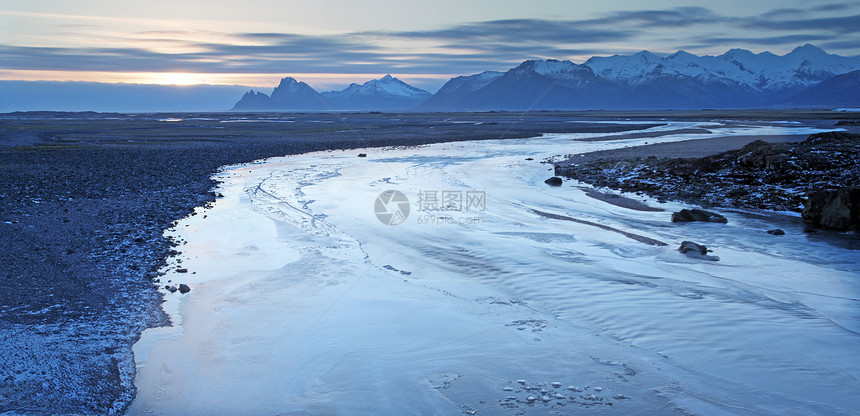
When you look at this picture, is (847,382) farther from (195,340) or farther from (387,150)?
(387,150)

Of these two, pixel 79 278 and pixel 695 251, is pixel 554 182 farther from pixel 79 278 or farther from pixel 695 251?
pixel 79 278

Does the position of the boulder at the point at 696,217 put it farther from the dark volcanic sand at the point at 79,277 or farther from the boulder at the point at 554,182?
the dark volcanic sand at the point at 79,277

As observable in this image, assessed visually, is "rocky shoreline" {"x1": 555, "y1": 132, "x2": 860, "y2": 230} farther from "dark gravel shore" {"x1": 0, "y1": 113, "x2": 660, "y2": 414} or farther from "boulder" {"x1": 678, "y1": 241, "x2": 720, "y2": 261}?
"dark gravel shore" {"x1": 0, "y1": 113, "x2": 660, "y2": 414}

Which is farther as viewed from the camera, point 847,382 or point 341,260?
point 341,260

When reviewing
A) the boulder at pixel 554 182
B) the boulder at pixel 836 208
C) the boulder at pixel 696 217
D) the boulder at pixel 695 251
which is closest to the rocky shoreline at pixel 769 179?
the boulder at pixel 836 208

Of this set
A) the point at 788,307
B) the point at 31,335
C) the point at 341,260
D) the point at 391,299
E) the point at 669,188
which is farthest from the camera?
the point at 669,188

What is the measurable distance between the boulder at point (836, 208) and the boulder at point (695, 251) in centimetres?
417

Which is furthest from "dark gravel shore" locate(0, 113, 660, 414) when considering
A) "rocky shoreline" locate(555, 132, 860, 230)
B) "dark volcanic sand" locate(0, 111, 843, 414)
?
"rocky shoreline" locate(555, 132, 860, 230)

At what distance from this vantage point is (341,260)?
11.3 metres

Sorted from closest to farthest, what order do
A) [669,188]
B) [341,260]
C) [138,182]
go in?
[341,260] → [669,188] → [138,182]

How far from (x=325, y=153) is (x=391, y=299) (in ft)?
94.3

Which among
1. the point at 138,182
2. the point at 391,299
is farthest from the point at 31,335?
the point at 138,182

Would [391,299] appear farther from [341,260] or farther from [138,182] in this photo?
[138,182]

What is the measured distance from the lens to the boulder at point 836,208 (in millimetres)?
13039
